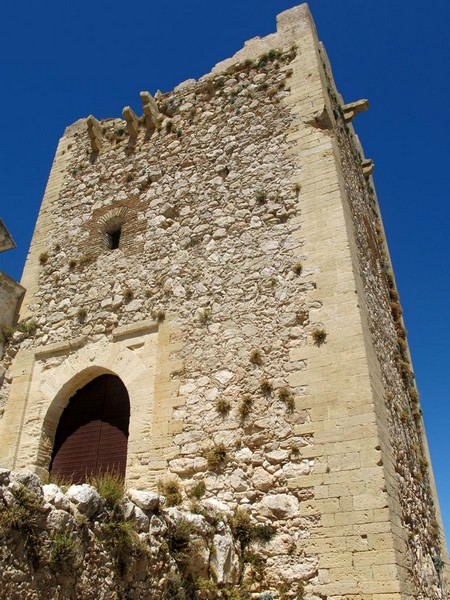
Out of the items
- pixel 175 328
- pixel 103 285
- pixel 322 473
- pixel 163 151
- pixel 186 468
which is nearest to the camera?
pixel 322 473

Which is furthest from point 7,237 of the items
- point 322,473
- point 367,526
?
point 367,526

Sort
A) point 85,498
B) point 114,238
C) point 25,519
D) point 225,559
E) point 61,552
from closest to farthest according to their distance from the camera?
point 25,519 → point 61,552 → point 85,498 → point 225,559 → point 114,238

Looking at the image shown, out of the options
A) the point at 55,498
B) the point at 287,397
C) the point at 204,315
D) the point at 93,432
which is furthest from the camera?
the point at 93,432

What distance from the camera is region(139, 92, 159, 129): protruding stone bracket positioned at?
11.4m

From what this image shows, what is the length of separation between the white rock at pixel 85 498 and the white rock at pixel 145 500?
1.96 feet

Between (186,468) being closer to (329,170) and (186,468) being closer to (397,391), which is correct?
(397,391)

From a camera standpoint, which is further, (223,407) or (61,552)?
(223,407)

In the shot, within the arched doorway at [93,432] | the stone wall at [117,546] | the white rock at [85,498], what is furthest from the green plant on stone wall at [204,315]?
the white rock at [85,498]

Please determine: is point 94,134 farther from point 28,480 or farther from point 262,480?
point 28,480

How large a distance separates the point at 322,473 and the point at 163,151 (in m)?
7.00

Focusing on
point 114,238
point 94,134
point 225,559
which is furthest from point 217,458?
point 94,134

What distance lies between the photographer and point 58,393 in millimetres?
8977

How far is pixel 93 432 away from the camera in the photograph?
28.6 ft

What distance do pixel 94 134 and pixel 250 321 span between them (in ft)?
20.8
